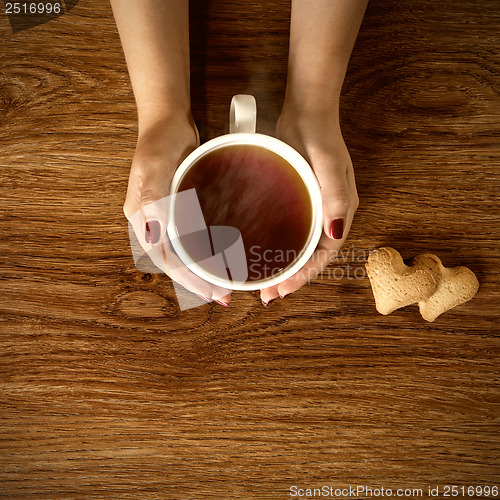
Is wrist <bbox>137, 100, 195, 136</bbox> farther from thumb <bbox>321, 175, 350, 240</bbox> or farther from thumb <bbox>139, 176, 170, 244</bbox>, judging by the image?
thumb <bbox>321, 175, 350, 240</bbox>

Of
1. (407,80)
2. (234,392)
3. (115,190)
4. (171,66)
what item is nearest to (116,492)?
(234,392)

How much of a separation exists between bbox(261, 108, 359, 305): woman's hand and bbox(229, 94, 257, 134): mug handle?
123 mm

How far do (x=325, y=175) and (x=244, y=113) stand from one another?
0.15m

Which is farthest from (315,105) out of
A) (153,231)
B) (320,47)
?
(153,231)

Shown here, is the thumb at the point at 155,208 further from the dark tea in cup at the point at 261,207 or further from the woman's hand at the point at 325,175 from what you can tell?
the woman's hand at the point at 325,175

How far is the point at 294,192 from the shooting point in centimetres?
57

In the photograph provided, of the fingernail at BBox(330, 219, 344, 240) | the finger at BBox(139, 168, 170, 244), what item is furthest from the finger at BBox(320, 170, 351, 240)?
the finger at BBox(139, 168, 170, 244)

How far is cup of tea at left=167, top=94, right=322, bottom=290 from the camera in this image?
55cm

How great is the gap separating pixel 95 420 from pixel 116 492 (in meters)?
0.12

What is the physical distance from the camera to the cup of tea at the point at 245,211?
554 millimetres

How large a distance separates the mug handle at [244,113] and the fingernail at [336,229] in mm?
160

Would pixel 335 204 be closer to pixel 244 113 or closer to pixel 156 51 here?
pixel 244 113

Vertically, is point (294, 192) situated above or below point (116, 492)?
above

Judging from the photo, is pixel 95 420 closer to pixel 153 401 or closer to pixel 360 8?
pixel 153 401
